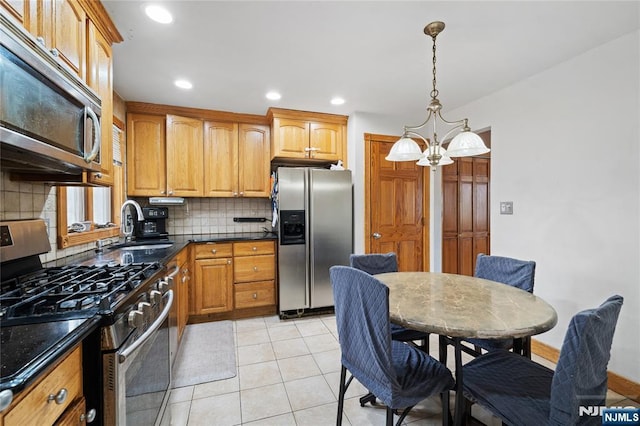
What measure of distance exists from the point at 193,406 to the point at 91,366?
1.14 meters

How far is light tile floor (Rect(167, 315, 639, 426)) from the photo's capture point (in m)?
1.68

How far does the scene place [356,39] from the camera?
192 cm

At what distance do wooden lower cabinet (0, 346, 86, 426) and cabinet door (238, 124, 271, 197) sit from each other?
2702 mm

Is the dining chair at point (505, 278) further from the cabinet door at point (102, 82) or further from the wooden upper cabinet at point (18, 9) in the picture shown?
the wooden upper cabinet at point (18, 9)

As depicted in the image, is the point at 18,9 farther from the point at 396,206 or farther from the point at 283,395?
the point at 396,206

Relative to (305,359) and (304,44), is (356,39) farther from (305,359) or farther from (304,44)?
(305,359)

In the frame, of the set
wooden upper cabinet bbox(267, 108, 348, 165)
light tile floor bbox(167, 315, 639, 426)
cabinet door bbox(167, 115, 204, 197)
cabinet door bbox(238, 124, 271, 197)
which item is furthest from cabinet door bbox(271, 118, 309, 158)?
light tile floor bbox(167, 315, 639, 426)

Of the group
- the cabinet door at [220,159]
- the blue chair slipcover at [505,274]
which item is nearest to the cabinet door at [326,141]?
the cabinet door at [220,159]

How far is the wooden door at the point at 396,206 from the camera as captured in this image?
3.44 meters

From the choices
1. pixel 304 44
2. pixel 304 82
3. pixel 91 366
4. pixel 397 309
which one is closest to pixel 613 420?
pixel 397 309

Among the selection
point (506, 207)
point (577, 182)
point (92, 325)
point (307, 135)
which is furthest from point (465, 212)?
point (92, 325)

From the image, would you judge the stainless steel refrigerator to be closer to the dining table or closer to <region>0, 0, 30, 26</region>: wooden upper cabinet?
the dining table

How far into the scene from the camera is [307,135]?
11.1 ft

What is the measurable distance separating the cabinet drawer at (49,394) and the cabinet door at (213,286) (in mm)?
2190
